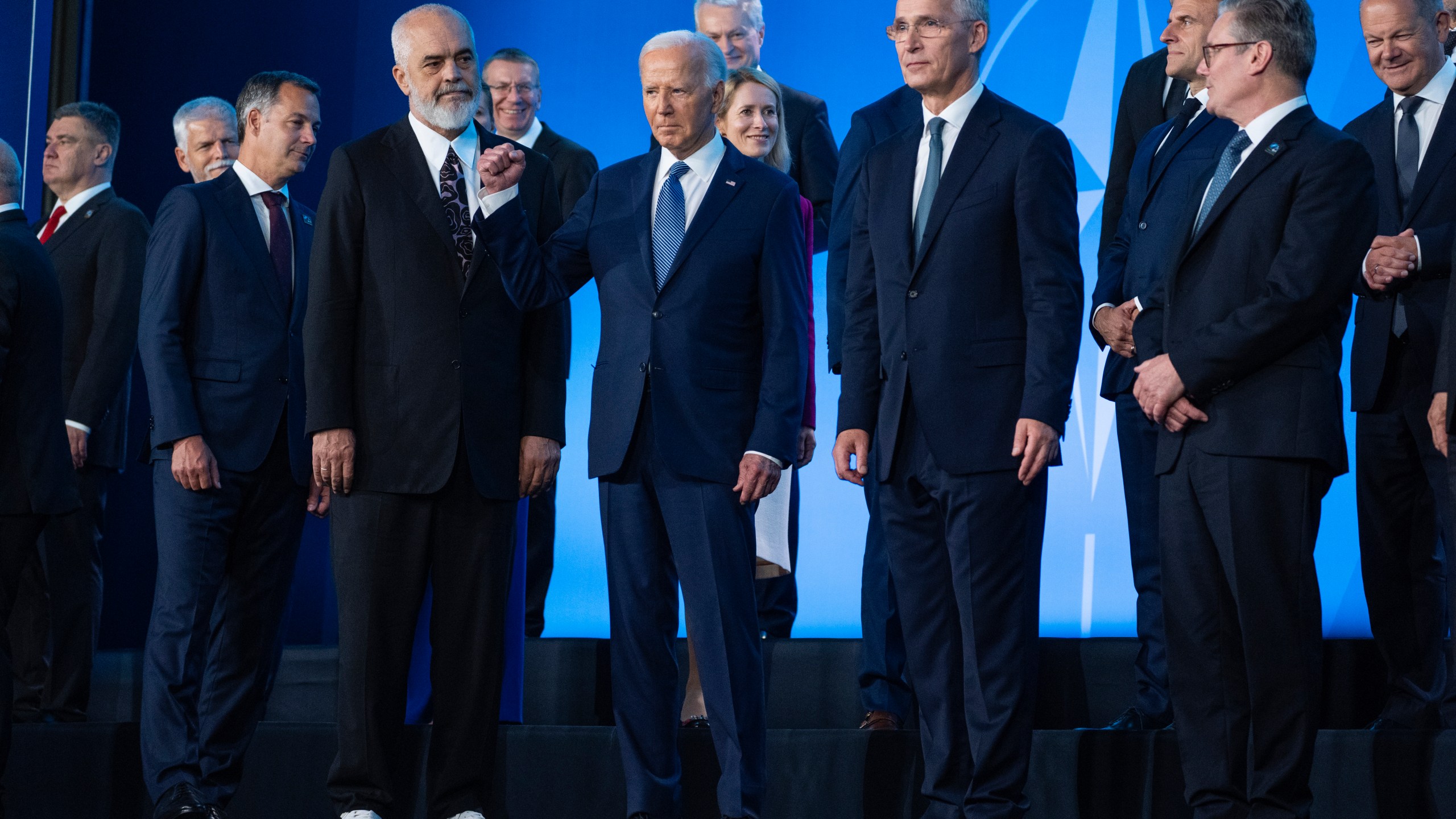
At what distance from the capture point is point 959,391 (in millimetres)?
3055

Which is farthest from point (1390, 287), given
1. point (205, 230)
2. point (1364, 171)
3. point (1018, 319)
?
point (205, 230)

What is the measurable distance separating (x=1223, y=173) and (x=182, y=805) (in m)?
2.62

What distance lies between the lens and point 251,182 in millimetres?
3863

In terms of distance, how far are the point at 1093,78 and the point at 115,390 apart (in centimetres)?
341

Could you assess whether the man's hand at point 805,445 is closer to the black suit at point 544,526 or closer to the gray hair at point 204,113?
the black suit at point 544,526

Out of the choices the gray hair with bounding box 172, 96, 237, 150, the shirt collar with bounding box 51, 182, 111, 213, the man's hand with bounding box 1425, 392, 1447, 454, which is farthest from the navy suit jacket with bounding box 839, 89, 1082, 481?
the shirt collar with bounding box 51, 182, 111, 213

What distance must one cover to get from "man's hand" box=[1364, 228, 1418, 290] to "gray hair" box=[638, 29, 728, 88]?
4.92 ft

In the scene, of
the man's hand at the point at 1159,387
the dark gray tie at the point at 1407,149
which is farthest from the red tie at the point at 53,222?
the dark gray tie at the point at 1407,149

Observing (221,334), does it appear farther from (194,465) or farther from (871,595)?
(871,595)

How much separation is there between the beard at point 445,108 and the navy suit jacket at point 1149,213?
5.23 feet

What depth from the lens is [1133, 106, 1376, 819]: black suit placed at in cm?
281

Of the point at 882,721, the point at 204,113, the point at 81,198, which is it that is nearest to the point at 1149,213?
the point at 882,721

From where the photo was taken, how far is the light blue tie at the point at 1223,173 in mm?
3029

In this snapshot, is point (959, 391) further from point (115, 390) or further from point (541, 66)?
point (541, 66)
